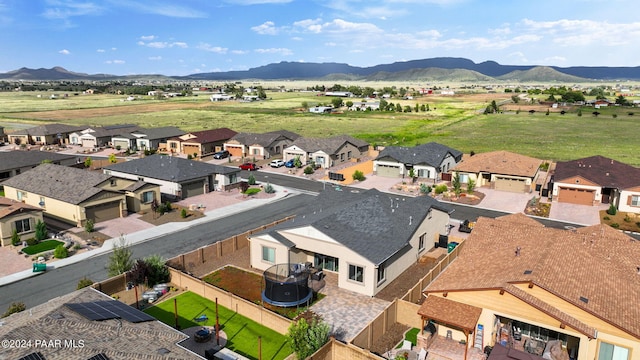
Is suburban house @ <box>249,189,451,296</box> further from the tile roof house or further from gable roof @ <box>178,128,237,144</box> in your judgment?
gable roof @ <box>178,128,237,144</box>

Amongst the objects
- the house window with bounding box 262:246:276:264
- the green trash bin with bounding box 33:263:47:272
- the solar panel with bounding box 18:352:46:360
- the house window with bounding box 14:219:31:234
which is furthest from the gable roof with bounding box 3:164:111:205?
the solar panel with bounding box 18:352:46:360

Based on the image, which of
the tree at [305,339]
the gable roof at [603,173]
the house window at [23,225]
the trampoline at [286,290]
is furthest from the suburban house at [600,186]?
the house window at [23,225]

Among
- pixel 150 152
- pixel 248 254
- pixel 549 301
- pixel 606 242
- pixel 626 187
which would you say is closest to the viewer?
pixel 549 301

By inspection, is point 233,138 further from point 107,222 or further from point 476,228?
point 476,228

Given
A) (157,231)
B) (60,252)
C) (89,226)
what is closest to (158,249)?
(157,231)

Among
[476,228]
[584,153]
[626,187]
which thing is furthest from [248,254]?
[584,153]

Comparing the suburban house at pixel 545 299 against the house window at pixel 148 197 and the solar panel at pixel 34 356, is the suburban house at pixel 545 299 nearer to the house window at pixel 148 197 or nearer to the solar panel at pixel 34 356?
the solar panel at pixel 34 356

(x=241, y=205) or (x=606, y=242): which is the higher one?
(x=606, y=242)
